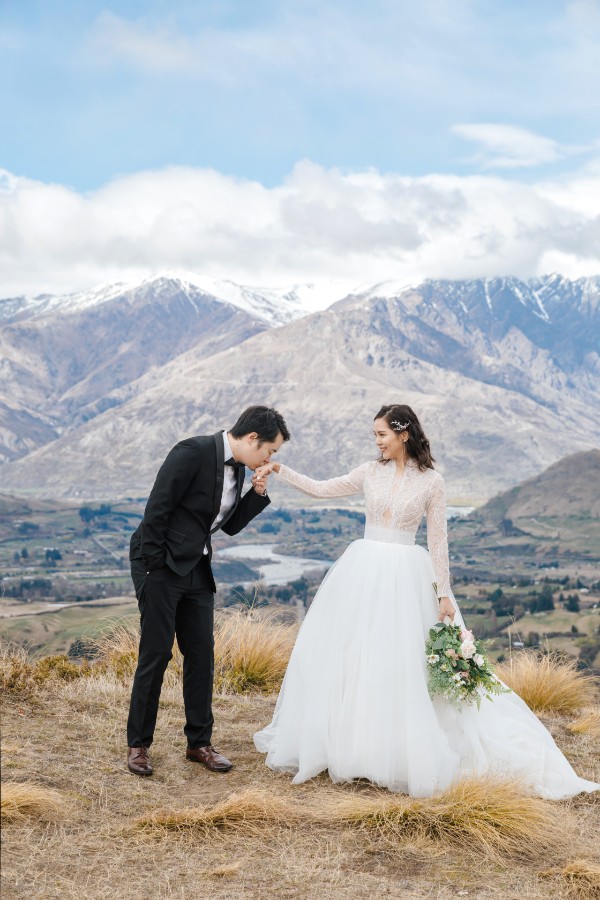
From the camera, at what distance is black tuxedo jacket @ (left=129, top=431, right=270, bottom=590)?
635 cm

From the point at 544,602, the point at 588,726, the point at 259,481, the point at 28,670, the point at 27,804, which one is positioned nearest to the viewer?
the point at 27,804

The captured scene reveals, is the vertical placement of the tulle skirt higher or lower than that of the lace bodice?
lower

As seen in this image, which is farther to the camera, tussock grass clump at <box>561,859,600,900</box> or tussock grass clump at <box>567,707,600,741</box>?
tussock grass clump at <box>567,707,600,741</box>

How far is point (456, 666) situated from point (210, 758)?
6.62ft

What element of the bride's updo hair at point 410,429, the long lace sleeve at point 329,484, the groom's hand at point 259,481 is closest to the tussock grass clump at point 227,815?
the groom's hand at point 259,481

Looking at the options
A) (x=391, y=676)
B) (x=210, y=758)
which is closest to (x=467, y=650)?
(x=391, y=676)

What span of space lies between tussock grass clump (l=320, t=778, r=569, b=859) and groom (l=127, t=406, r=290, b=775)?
1.53 m

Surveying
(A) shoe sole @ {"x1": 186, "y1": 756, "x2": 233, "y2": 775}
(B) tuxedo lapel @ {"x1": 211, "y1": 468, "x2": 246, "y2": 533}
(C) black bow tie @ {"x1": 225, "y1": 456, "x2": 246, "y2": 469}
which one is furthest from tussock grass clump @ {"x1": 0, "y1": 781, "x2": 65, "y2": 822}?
(C) black bow tie @ {"x1": 225, "y1": 456, "x2": 246, "y2": 469}

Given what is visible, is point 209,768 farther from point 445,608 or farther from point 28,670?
point 28,670

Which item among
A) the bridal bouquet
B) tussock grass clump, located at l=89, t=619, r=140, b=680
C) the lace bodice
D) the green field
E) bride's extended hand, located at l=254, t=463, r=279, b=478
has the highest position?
bride's extended hand, located at l=254, t=463, r=279, b=478

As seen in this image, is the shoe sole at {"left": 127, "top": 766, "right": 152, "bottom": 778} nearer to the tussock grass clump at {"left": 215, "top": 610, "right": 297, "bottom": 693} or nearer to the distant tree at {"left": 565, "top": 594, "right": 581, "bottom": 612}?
the tussock grass clump at {"left": 215, "top": 610, "right": 297, "bottom": 693}

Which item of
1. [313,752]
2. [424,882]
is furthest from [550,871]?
[313,752]

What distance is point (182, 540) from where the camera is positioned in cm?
650

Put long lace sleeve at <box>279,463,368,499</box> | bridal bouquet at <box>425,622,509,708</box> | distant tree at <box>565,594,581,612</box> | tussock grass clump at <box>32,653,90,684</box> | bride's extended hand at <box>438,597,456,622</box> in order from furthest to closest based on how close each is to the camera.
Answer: distant tree at <box>565,594,581,612</box> < tussock grass clump at <box>32,653,90,684</box> < long lace sleeve at <box>279,463,368,499</box> < bride's extended hand at <box>438,597,456,622</box> < bridal bouquet at <box>425,622,509,708</box>
